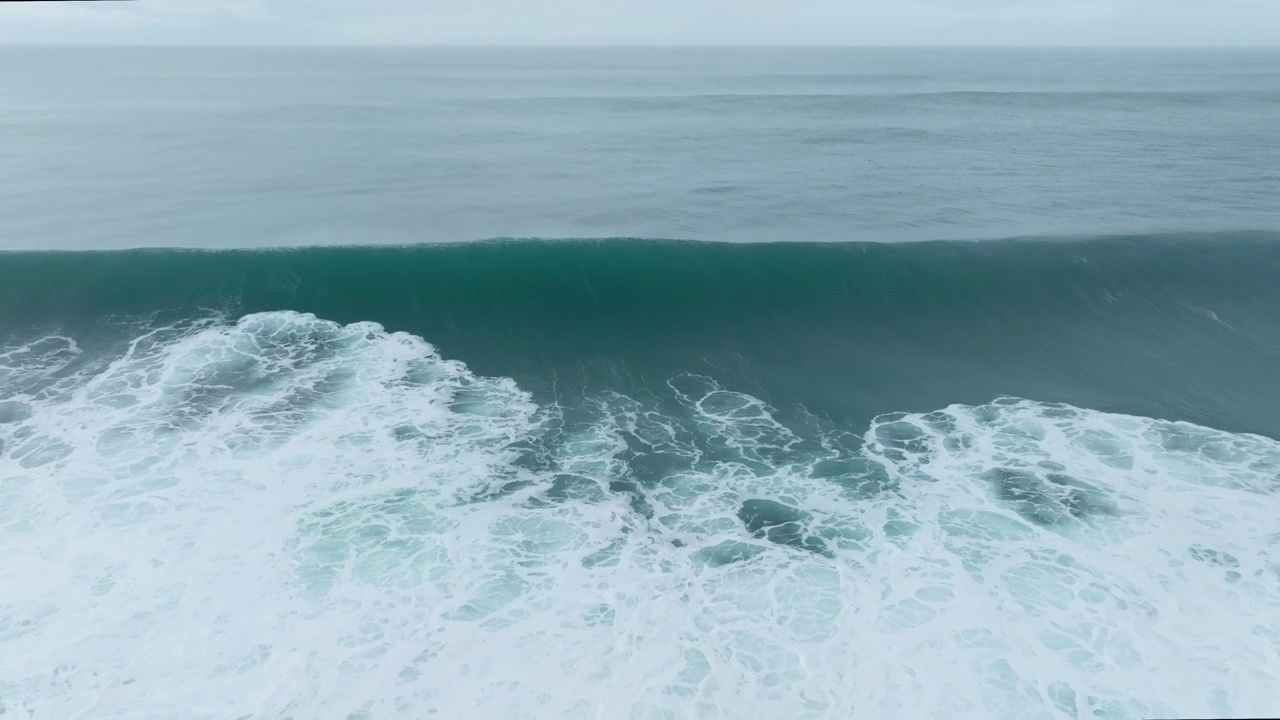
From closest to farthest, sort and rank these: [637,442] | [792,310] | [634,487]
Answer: [634,487], [637,442], [792,310]

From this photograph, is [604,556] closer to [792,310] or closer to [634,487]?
[634,487]

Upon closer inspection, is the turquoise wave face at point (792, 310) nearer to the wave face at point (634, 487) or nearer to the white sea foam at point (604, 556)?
the wave face at point (634, 487)

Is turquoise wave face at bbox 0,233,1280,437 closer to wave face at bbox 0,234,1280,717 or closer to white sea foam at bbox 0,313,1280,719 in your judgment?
wave face at bbox 0,234,1280,717

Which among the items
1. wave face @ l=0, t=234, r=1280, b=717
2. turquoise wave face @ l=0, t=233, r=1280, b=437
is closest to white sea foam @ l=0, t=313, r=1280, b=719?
wave face @ l=0, t=234, r=1280, b=717

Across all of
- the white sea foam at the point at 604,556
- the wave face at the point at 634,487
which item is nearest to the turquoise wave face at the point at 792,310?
the wave face at the point at 634,487

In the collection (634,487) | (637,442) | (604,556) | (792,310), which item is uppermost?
(792,310)

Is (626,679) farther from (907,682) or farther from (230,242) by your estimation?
(230,242)

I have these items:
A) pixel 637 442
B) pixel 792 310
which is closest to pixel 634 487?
pixel 637 442
